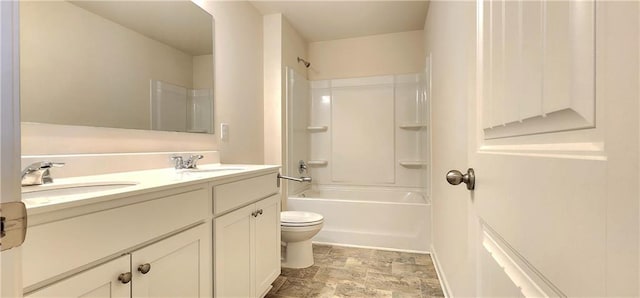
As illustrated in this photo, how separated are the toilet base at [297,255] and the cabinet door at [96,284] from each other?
1.49 metres

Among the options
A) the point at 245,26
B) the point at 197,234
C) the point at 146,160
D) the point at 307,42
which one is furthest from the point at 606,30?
the point at 307,42

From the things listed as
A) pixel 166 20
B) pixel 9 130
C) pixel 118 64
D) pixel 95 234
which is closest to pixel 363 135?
pixel 166 20

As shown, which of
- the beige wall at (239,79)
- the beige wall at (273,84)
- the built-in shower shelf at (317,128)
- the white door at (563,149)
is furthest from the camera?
the built-in shower shelf at (317,128)

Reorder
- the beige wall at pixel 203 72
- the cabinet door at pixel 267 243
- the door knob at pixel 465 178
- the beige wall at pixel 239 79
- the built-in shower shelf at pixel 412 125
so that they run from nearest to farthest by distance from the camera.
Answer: the door knob at pixel 465 178
the cabinet door at pixel 267 243
the beige wall at pixel 203 72
the beige wall at pixel 239 79
the built-in shower shelf at pixel 412 125

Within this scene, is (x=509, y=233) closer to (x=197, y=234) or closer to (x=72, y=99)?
(x=197, y=234)

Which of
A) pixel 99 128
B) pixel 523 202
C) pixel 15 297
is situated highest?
pixel 99 128

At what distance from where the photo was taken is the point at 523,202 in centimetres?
44

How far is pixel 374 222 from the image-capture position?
2654 mm

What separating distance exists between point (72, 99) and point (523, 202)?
155 cm

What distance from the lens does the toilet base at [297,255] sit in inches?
86.8


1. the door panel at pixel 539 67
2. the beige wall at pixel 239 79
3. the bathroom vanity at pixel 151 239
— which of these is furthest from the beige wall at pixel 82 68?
the door panel at pixel 539 67

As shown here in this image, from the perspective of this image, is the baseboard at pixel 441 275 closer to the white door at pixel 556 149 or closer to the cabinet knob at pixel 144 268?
the white door at pixel 556 149

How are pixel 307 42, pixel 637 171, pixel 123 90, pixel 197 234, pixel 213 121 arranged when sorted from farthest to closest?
pixel 307 42, pixel 213 121, pixel 123 90, pixel 197 234, pixel 637 171

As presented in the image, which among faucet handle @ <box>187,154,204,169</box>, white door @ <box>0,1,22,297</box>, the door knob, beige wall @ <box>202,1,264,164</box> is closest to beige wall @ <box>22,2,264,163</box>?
beige wall @ <box>202,1,264,164</box>
